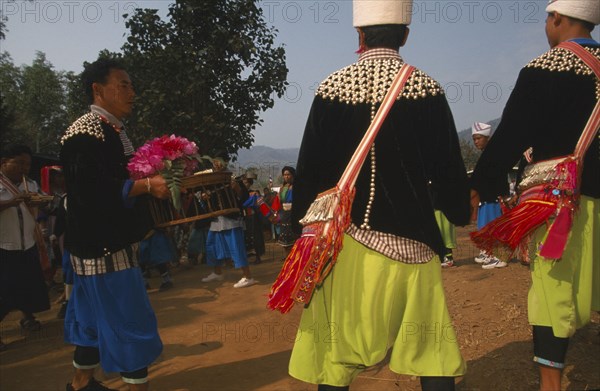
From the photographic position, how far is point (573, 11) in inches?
106

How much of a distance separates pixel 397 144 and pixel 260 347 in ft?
10.3

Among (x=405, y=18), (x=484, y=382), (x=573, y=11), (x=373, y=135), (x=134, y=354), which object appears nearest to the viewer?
(x=373, y=135)

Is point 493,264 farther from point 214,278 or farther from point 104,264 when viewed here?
point 104,264

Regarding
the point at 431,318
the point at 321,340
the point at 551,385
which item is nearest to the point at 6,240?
the point at 321,340

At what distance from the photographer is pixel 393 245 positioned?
2168 millimetres

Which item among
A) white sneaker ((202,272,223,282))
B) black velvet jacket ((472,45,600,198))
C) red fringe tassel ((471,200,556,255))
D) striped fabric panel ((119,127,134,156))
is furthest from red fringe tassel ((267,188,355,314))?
white sneaker ((202,272,223,282))

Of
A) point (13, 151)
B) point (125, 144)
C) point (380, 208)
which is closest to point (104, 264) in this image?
point (125, 144)

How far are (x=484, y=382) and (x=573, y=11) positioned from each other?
2.44 m

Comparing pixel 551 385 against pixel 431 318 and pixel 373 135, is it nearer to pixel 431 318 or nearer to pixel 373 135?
pixel 431 318

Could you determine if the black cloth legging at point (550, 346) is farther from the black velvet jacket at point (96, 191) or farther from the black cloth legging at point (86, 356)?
the black cloth legging at point (86, 356)

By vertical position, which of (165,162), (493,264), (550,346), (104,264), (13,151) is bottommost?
(493,264)

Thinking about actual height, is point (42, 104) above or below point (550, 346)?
above

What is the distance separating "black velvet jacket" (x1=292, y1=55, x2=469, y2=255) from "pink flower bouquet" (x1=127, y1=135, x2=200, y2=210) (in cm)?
106

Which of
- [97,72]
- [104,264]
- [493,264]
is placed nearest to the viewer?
[104,264]
